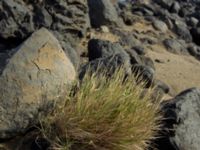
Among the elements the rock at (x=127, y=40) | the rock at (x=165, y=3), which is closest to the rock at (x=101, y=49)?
the rock at (x=127, y=40)

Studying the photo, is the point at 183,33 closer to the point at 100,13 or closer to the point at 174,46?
the point at 174,46

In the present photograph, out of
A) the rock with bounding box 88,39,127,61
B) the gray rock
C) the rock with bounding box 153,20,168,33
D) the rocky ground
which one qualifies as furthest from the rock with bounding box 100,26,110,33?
the gray rock

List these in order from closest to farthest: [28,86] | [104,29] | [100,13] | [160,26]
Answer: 1. [28,86]
2. [104,29]
3. [100,13]
4. [160,26]

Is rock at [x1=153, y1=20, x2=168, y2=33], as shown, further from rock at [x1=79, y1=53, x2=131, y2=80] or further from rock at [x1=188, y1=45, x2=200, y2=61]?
rock at [x1=79, y1=53, x2=131, y2=80]

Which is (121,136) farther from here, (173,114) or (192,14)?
(192,14)

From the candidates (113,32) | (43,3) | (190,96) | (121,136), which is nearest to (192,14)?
(113,32)

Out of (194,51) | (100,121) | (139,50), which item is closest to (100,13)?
(139,50)
